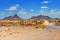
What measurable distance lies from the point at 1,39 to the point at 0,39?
0.12m

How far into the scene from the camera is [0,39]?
67.2 feet

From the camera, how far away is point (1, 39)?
67.2ft
